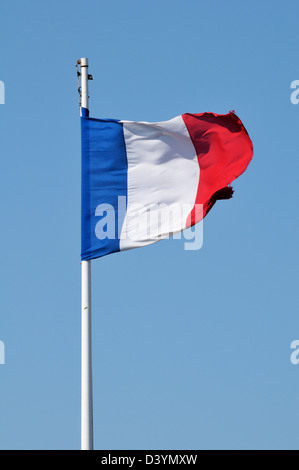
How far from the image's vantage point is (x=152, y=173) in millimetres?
33312

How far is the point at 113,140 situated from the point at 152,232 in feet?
8.74

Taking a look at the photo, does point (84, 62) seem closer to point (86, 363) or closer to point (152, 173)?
point (152, 173)

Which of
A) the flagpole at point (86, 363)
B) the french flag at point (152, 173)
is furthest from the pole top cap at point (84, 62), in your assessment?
the flagpole at point (86, 363)

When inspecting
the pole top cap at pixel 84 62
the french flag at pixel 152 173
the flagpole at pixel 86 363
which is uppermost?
the pole top cap at pixel 84 62

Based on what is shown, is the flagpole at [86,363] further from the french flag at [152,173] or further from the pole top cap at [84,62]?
the pole top cap at [84,62]

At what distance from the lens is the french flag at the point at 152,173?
105 ft

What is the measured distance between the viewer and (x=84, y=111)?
32.4 meters

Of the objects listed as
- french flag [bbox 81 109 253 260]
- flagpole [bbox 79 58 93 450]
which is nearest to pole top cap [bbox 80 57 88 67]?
french flag [bbox 81 109 253 260]

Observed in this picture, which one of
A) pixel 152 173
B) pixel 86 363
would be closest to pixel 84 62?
pixel 152 173

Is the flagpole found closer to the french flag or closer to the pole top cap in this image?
the french flag

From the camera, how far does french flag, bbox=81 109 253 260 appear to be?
3209 centimetres
